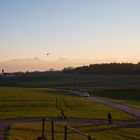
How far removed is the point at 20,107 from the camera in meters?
69.1

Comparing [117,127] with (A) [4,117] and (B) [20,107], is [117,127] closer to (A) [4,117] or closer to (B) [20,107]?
(A) [4,117]

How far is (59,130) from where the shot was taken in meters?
40.0

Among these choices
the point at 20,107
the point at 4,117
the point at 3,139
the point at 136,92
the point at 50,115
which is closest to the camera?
the point at 3,139

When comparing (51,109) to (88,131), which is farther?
(51,109)

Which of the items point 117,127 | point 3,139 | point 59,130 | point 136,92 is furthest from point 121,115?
point 136,92

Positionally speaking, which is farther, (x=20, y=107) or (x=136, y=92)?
(x=136, y=92)

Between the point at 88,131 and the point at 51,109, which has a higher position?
the point at 51,109

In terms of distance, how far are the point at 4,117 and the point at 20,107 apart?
53.7 ft

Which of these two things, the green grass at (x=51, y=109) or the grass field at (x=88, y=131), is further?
the green grass at (x=51, y=109)

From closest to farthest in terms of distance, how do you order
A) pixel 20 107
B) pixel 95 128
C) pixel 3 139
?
pixel 3 139 < pixel 95 128 < pixel 20 107

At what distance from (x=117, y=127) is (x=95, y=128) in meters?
3.27

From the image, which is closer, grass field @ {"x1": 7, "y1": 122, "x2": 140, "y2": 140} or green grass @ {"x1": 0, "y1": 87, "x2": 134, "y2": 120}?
grass field @ {"x1": 7, "y1": 122, "x2": 140, "y2": 140}

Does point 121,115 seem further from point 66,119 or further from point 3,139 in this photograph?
point 3,139

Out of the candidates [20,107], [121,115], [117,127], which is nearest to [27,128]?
[117,127]
